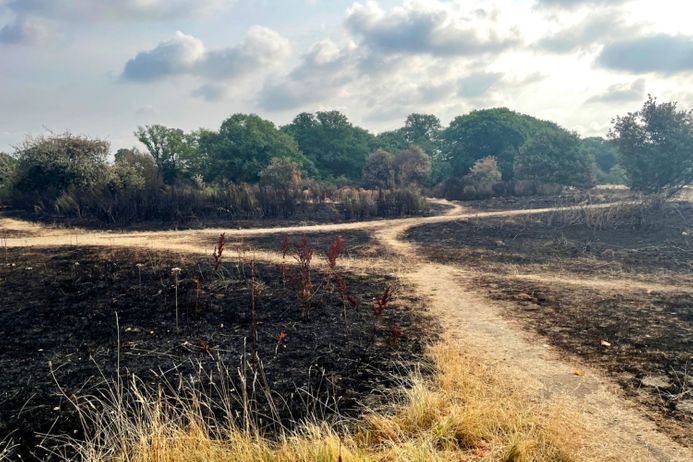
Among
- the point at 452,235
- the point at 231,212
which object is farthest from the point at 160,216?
the point at 452,235

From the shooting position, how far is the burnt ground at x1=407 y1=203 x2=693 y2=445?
15.6 ft

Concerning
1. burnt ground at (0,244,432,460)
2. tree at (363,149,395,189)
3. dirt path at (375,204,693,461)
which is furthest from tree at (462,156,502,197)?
burnt ground at (0,244,432,460)

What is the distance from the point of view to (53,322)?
6328mm

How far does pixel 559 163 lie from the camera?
2953cm

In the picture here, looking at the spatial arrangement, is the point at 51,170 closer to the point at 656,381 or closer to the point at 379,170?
the point at 379,170

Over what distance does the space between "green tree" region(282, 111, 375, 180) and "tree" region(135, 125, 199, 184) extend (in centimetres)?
1085

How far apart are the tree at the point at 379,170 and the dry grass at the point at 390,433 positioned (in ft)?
83.9

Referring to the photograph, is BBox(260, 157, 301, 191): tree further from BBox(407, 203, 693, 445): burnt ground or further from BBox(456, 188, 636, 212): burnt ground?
BBox(407, 203, 693, 445): burnt ground

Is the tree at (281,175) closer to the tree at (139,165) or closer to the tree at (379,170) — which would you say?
the tree at (139,165)

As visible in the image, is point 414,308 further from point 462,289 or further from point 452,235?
point 452,235

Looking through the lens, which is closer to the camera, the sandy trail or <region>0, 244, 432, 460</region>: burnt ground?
the sandy trail

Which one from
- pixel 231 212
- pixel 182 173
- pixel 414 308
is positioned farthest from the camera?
pixel 182 173

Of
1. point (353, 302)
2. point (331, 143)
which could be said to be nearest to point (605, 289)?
point (353, 302)

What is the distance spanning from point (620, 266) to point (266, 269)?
7801mm
